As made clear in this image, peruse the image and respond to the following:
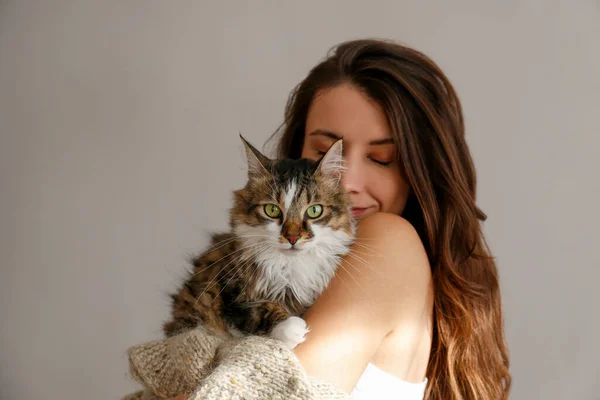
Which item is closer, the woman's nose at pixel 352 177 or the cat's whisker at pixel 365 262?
the cat's whisker at pixel 365 262

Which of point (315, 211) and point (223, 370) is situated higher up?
point (315, 211)

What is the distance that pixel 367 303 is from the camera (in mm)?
1386

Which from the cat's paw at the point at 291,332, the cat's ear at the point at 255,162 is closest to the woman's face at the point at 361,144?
the cat's ear at the point at 255,162

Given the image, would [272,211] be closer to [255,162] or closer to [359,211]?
[255,162]

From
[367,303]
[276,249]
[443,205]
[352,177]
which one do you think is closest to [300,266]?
[276,249]

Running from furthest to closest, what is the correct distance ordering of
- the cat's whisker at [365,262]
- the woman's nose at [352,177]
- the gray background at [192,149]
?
1. the gray background at [192,149]
2. the woman's nose at [352,177]
3. the cat's whisker at [365,262]

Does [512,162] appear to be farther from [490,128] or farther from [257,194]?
[257,194]

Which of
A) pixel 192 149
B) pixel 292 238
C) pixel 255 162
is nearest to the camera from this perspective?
pixel 292 238

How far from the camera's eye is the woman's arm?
131 cm

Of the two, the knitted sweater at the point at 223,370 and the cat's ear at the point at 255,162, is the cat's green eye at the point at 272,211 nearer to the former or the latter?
the cat's ear at the point at 255,162

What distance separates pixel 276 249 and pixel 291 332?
0.86 feet

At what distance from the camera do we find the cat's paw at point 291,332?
1.29 m

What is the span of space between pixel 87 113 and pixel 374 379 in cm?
228

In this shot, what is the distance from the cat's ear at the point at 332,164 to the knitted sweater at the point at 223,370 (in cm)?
48
